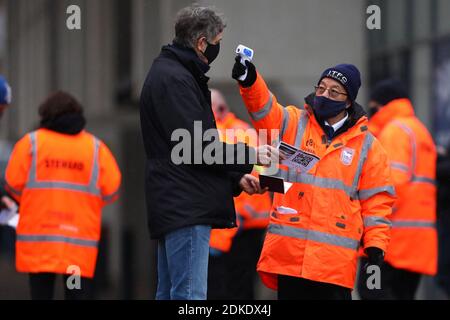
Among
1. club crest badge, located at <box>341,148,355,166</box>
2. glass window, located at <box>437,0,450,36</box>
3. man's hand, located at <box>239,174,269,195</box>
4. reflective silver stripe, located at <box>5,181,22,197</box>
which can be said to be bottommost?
reflective silver stripe, located at <box>5,181,22,197</box>

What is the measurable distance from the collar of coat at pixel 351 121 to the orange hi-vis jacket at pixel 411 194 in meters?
1.86

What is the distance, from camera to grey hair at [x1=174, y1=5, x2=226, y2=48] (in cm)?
521

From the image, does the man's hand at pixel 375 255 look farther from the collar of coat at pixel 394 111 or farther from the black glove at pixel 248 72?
the collar of coat at pixel 394 111

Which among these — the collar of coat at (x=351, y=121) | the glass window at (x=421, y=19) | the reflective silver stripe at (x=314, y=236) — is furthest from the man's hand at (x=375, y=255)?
the glass window at (x=421, y=19)

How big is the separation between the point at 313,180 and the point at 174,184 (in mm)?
913

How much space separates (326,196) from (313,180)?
0.37ft

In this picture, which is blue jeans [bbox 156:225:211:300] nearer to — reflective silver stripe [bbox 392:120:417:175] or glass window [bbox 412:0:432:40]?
reflective silver stripe [bbox 392:120:417:175]

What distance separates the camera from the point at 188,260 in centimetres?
506

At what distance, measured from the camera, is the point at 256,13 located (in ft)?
36.4

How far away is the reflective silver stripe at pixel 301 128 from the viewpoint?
5.68 metres

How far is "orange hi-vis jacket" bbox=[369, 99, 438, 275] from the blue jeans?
9.29 ft

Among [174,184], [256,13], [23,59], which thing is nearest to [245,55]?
[174,184]

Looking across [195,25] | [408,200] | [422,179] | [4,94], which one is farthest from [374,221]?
[4,94]

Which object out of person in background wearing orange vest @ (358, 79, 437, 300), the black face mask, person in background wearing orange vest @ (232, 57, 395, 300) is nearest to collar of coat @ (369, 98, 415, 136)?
person in background wearing orange vest @ (358, 79, 437, 300)
